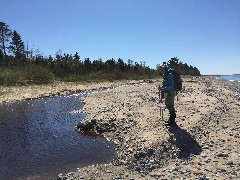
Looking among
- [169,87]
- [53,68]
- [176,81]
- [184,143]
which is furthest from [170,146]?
[53,68]

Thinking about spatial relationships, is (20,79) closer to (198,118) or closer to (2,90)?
(2,90)

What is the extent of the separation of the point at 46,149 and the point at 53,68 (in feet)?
191

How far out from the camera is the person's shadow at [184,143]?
11.1 metres

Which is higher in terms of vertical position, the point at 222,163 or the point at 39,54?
the point at 39,54

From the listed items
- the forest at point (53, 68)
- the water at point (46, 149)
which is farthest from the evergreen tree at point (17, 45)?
the water at point (46, 149)

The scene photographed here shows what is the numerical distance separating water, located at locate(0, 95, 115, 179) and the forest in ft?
96.1

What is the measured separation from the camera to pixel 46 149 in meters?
14.0

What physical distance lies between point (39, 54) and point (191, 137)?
2964 inches

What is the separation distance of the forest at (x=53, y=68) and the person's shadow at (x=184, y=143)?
35329 mm

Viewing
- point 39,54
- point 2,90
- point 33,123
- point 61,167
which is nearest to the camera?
point 61,167

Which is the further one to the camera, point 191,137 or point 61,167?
point 191,137

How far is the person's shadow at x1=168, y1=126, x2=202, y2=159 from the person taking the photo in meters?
11.1

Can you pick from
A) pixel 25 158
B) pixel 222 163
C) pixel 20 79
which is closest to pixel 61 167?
pixel 25 158

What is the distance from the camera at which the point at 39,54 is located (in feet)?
273
